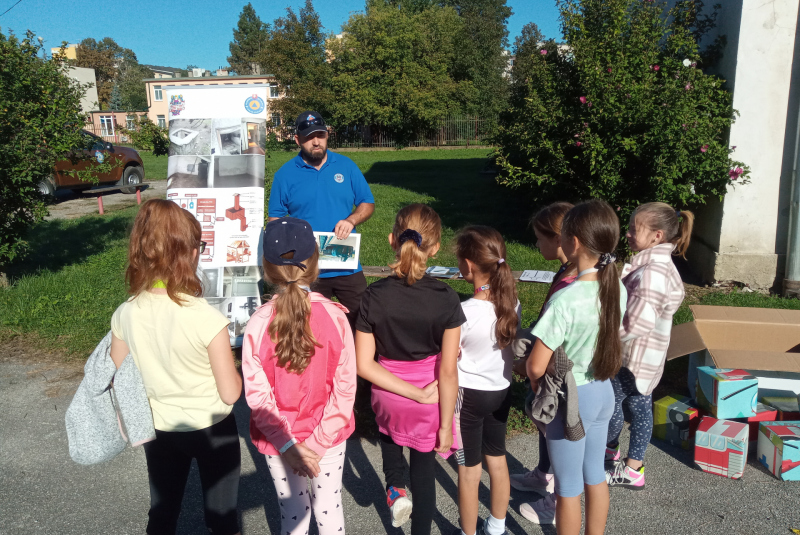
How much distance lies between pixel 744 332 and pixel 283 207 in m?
3.41

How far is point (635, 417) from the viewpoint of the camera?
10.5 ft

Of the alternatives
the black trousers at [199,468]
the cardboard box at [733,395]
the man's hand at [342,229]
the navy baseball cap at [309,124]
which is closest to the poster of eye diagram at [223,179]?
the navy baseball cap at [309,124]

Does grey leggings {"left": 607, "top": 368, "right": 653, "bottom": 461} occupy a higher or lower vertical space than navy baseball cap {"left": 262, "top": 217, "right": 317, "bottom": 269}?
lower

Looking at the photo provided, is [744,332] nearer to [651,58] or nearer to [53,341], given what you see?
[651,58]

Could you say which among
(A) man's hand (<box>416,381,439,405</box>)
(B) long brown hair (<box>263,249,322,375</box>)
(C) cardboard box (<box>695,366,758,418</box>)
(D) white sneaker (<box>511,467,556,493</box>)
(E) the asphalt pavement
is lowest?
(E) the asphalt pavement

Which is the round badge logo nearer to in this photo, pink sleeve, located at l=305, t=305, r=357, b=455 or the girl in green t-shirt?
pink sleeve, located at l=305, t=305, r=357, b=455

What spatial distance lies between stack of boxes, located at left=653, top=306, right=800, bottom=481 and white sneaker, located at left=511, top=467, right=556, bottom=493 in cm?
96

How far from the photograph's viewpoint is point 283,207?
398 cm

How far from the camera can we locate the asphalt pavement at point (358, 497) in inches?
116

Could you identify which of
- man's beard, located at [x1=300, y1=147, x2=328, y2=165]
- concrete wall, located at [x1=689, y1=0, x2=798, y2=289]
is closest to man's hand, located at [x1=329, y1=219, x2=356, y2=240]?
man's beard, located at [x1=300, y1=147, x2=328, y2=165]

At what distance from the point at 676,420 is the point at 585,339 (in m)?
1.77

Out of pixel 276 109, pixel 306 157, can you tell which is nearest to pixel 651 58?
pixel 306 157

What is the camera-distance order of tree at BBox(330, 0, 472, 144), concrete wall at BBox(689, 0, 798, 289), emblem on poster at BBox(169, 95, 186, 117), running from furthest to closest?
1. tree at BBox(330, 0, 472, 144)
2. concrete wall at BBox(689, 0, 798, 289)
3. emblem on poster at BBox(169, 95, 186, 117)

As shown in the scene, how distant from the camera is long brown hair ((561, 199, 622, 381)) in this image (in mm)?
2312
